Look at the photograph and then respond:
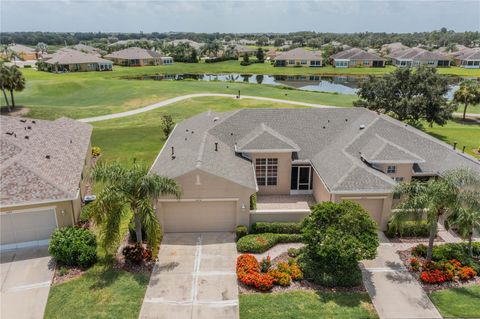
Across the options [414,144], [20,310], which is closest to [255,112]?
[414,144]

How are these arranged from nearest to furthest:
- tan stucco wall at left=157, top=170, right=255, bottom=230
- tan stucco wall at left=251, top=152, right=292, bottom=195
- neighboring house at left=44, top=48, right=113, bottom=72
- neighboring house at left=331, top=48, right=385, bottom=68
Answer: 1. tan stucco wall at left=157, top=170, right=255, bottom=230
2. tan stucco wall at left=251, top=152, right=292, bottom=195
3. neighboring house at left=44, top=48, right=113, bottom=72
4. neighboring house at left=331, top=48, right=385, bottom=68

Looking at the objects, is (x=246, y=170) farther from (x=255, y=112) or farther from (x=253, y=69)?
(x=253, y=69)

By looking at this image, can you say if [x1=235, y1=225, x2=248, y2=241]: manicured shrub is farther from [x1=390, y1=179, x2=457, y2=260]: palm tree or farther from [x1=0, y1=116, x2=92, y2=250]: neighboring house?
[x1=0, y1=116, x2=92, y2=250]: neighboring house

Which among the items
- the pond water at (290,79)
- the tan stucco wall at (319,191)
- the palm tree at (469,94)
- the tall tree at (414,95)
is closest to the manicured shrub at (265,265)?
the tan stucco wall at (319,191)

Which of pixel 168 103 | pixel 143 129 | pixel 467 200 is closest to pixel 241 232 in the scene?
pixel 467 200

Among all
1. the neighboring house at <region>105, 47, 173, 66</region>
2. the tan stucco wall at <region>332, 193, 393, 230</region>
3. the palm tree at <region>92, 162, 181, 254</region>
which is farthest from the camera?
the neighboring house at <region>105, 47, 173, 66</region>

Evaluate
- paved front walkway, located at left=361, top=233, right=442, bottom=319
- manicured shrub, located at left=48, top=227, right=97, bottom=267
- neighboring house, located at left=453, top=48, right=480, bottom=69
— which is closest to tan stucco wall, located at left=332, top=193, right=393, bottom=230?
paved front walkway, located at left=361, top=233, right=442, bottom=319

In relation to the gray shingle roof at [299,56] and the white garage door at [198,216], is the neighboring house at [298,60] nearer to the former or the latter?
the gray shingle roof at [299,56]
